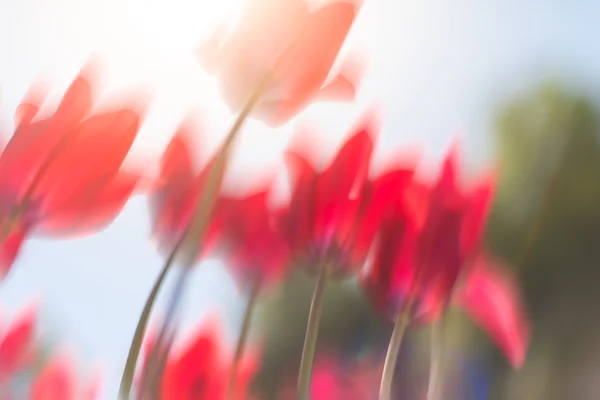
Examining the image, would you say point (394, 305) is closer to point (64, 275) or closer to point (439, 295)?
point (439, 295)

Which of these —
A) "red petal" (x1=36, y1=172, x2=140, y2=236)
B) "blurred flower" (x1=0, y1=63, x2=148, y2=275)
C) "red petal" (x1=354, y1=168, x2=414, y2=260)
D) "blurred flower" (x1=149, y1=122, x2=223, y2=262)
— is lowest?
"red petal" (x1=354, y1=168, x2=414, y2=260)

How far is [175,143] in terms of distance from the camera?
2.56 ft

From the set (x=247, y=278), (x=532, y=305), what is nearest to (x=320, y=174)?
(x=247, y=278)

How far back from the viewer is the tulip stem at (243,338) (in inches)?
27.7

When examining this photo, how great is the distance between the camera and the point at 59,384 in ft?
2.35

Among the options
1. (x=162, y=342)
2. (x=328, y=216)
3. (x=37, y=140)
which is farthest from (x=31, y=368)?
(x=328, y=216)

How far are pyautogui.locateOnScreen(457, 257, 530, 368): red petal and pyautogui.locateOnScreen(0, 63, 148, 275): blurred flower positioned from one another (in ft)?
1.24

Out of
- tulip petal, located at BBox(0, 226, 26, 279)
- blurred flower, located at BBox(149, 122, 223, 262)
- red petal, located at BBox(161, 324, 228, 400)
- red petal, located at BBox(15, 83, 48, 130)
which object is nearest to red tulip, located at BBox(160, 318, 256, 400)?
red petal, located at BBox(161, 324, 228, 400)

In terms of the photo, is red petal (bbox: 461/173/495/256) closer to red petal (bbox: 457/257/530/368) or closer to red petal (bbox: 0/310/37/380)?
red petal (bbox: 457/257/530/368)

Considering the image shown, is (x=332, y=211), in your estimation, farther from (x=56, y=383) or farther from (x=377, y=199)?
(x=56, y=383)

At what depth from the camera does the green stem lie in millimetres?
699

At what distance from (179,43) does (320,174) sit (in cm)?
23

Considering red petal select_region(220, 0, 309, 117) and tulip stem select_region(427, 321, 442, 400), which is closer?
tulip stem select_region(427, 321, 442, 400)

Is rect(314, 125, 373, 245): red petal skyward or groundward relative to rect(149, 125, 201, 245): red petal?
groundward
